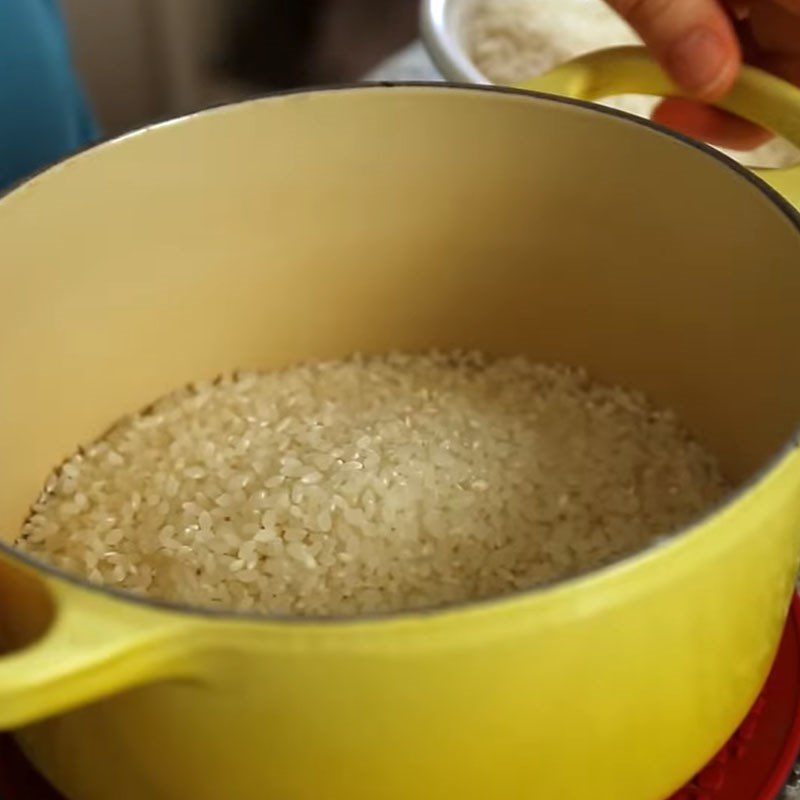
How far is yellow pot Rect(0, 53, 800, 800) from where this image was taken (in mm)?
286

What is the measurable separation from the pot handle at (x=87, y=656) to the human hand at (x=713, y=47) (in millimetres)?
341

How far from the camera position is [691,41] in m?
0.51

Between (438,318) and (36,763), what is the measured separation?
296 millimetres

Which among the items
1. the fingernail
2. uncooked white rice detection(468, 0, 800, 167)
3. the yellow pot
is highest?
the fingernail

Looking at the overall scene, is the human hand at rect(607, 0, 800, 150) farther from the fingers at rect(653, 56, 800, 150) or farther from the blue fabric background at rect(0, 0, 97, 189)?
the blue fabric background at rect(0, 0, 97, 189)

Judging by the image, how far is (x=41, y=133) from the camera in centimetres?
68

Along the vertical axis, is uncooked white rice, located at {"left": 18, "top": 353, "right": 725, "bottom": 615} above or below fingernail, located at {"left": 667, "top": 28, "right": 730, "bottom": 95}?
below

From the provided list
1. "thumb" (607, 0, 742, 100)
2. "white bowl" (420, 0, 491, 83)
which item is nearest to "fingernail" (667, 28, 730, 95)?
"thumb" (607, 0, 742, 100)

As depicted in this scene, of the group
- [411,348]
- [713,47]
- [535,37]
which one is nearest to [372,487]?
[411,348]

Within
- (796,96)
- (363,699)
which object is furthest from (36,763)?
(796,96)

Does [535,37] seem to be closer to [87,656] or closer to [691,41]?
[691,41]

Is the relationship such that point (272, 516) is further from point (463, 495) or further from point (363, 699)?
point (363, 699)

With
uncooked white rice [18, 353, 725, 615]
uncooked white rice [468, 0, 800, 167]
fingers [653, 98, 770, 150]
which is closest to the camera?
uncooked white rice [18, 353, 725, 615]

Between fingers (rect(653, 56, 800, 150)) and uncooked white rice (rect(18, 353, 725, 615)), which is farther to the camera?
fingers (rect(653, 56, 800, 150))
